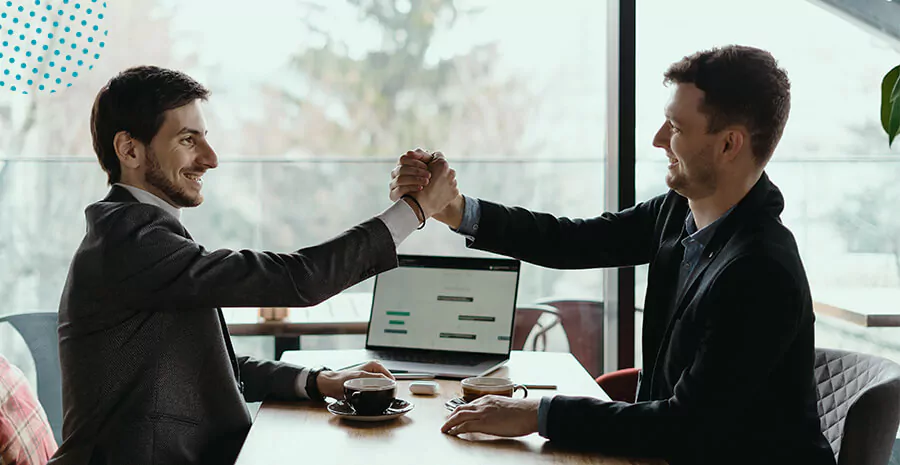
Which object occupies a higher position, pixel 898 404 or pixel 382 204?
pixel 382 204

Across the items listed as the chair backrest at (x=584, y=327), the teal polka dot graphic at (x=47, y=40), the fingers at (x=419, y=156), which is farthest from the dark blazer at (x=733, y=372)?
the teal polka dot graphic at (x=47, y=40)

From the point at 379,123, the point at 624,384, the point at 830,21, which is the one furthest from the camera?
the point at 379,123

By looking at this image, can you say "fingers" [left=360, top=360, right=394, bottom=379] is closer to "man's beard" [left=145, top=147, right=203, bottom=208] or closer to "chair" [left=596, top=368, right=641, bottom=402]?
"man's beard" [left=145, top=147, right=203, bottom=208]

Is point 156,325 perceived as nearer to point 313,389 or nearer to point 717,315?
point 313,389

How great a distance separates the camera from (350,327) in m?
3.30

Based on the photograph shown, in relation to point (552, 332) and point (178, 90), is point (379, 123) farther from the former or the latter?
point (178, 90)

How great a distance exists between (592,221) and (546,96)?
1.31 metres

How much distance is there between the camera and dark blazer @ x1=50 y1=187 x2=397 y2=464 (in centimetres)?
172

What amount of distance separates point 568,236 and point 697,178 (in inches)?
20.7

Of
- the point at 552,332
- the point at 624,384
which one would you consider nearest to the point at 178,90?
the point at 624,384

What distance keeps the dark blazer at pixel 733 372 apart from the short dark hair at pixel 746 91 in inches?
4.3

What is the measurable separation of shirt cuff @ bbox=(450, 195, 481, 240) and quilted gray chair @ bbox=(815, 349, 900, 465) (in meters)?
0.90

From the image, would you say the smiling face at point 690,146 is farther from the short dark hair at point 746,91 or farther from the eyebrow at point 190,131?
the eyebrow at point 190,131

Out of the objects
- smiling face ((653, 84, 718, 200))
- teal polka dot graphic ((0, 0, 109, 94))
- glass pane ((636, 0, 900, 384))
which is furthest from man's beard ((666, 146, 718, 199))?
teal polka dot graphic ((0, 0, 109, 94))
